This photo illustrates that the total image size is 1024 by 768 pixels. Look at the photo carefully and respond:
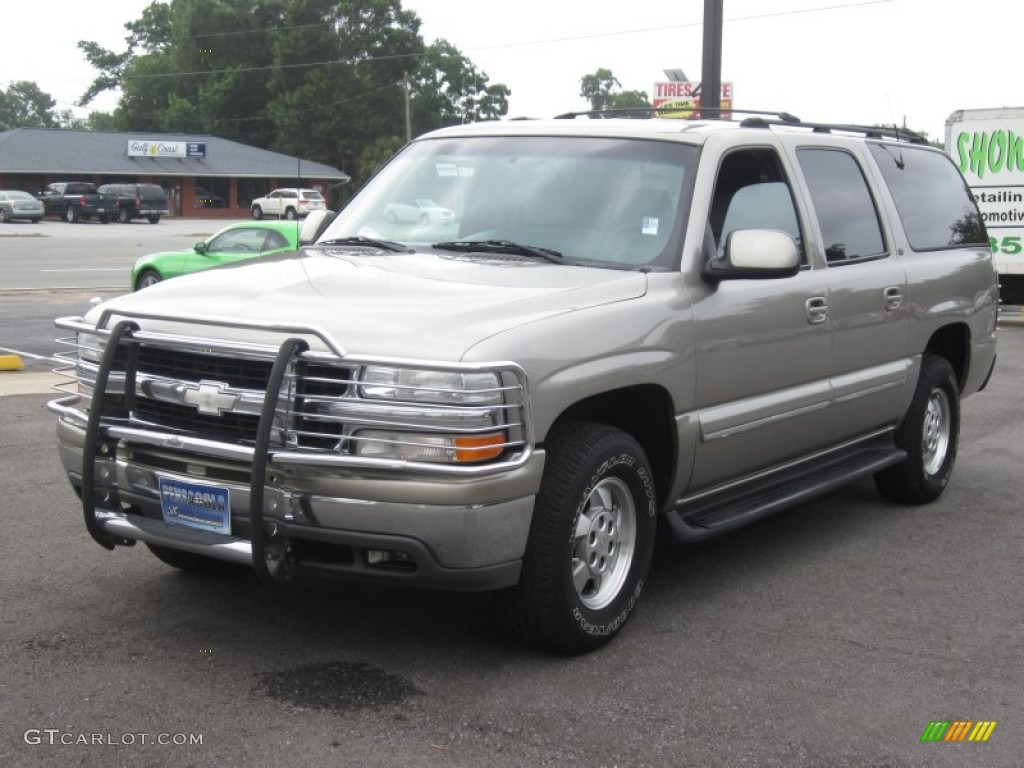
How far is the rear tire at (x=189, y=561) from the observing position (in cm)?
550

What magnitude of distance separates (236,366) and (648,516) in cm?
168

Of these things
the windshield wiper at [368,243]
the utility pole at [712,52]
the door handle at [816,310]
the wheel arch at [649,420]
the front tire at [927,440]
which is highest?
the utility pole at [712,52]

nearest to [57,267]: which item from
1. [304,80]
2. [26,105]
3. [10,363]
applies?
[10,363]

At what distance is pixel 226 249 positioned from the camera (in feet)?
62.3

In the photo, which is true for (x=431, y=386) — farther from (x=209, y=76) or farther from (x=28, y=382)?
(x=209, y=76)

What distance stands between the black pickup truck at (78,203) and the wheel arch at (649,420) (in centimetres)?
5742

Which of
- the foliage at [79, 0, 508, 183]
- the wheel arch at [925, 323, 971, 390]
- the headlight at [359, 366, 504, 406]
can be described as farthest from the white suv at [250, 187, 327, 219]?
the headlight at [359, 366, 504, 406]

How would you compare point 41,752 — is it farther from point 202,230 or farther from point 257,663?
point 202,230

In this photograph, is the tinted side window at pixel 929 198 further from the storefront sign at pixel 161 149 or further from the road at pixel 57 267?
the storefront sign at pixel 161 149

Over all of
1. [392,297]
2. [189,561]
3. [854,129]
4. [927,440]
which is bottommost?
[189,561]

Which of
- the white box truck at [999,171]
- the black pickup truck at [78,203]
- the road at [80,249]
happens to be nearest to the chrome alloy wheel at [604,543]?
the white box truck at [999,171]

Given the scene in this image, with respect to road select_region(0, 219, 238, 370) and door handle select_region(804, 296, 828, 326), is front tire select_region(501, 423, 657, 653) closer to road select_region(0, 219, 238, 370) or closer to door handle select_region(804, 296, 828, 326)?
door handle select_region(804, 296, 828, 326)

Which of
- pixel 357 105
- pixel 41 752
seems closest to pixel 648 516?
pixel 41 752

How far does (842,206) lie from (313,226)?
8.59ft
